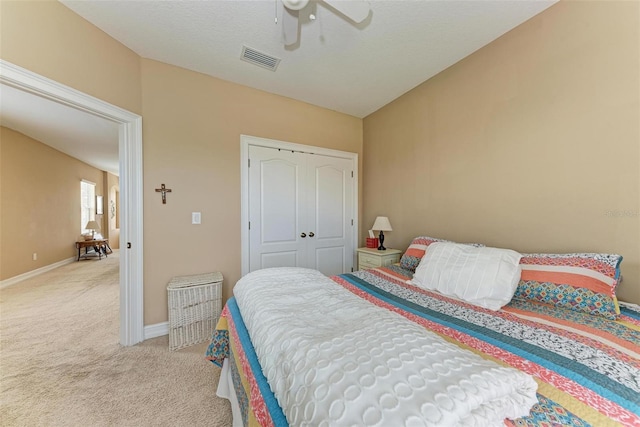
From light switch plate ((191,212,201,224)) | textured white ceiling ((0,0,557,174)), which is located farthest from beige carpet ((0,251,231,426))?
textured white ceiling ((0,0,557,174))

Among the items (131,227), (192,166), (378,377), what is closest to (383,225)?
(192,166)

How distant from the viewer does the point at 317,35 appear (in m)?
1.93

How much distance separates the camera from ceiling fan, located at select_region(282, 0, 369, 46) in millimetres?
1247

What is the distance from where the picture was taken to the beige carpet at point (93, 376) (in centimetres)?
141

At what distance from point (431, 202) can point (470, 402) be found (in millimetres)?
2250

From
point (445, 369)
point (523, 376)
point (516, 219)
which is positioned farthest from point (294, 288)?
point (516, 219)

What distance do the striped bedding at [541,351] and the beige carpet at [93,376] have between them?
1.16ft

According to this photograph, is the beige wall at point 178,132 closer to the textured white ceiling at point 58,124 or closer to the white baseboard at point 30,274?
the textured white ceiling at point 58,124

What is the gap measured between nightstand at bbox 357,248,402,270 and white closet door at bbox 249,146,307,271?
793mm

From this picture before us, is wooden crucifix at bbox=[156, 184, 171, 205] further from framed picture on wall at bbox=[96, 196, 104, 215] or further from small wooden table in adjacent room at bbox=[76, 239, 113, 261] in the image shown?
framed picture on wall at bbox=[96, 196, 104, 215]

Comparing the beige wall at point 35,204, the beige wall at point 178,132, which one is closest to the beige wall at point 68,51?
the beige wall at point 178,132

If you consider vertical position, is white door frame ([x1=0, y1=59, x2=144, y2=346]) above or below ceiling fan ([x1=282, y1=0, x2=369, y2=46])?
below

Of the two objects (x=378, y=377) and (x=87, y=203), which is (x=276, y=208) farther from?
(x=87, y=203)

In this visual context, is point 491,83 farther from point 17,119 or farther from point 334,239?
point 17,119
